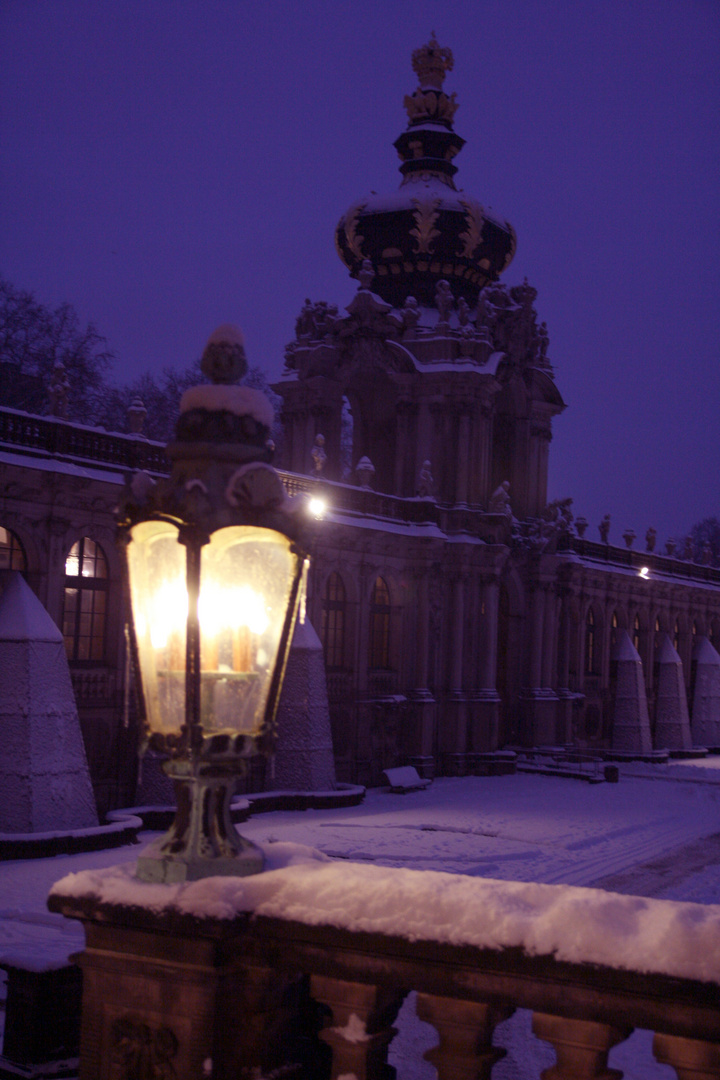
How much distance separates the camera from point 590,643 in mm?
41938

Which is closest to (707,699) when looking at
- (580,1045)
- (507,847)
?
(507,847)

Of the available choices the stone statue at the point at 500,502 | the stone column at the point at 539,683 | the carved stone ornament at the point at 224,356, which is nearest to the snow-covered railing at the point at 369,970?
the carved stone ornament at the point at 224,356

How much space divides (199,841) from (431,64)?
3903 cm

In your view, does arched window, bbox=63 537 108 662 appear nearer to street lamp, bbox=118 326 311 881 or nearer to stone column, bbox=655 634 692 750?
street lamp, bbox=118 326 311 881

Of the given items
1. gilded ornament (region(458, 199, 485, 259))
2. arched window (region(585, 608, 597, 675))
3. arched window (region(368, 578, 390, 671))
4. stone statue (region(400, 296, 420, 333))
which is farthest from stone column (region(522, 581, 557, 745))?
gilded ornament (region(458, 199, 485, 259))

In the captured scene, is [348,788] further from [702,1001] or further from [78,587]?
[702,1001]

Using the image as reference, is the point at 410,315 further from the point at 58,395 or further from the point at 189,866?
the point at 189,866

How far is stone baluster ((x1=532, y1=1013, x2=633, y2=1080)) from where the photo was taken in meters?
3.19

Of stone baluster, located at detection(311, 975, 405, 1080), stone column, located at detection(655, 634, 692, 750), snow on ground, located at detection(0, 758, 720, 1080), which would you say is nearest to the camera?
stone baluster, located at detection(311, 975, 405, 1080)

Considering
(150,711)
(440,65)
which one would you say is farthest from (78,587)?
(440,65)

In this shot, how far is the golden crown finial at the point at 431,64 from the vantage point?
128ft

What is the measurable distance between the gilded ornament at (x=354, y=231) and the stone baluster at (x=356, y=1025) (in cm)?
3544

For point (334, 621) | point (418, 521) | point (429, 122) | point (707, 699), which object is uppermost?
point (429, 122)

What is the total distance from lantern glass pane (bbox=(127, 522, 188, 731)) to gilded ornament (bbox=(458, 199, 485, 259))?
33.5 m
